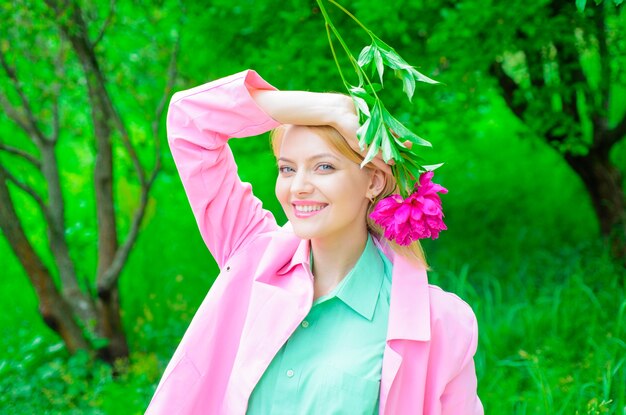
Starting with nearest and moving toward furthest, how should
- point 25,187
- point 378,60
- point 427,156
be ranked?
point 378,60 → point 25,187 → point 427,156

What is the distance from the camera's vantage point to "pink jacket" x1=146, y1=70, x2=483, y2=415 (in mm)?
1811

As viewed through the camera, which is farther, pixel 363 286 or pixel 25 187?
pixel 25 187

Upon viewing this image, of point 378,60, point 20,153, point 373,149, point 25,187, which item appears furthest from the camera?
point 20,153

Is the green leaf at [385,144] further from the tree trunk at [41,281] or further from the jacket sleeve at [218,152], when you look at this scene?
the tree trunk at [41,281]

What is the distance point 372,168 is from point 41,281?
218 cm

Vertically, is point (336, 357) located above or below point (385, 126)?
below

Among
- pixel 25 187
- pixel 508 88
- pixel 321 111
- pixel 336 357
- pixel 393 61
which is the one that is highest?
pixel 508 88

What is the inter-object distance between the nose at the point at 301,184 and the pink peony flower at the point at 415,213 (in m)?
0.16

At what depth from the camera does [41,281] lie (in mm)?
3615

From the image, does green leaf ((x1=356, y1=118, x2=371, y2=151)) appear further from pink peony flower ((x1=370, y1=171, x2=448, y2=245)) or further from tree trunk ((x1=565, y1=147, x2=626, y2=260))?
tree trunk ((x1=565, y1=147, x2=626, y2=260))

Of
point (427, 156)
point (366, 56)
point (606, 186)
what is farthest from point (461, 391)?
point (427, 156)

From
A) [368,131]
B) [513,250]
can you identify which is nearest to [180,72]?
[513,250]

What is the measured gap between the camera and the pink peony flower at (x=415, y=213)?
5.83 ft

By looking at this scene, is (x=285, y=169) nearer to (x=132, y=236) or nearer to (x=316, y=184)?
(x=316, y=184)
